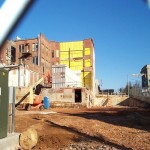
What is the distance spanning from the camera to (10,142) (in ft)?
29.1

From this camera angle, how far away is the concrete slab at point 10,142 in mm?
8414

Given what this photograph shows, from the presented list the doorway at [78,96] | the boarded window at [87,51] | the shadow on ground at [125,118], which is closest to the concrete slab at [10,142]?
the shadow on ground at [125,118]

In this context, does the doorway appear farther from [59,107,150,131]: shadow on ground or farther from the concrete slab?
the concrete slab

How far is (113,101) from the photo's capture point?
6238 cm

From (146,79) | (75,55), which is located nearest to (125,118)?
(75,55)

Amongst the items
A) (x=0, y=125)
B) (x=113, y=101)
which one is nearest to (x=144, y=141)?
(x=0, y=125)

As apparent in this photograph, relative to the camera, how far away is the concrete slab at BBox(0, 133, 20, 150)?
8.41 metres

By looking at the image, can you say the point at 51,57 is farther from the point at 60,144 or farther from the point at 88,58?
the point at 60,144

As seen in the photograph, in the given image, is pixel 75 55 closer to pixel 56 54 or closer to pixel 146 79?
pixel 56 54

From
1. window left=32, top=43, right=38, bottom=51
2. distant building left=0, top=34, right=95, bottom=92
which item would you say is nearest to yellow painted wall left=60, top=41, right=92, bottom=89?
distant building left=0, top=34, right=95, bottom=92

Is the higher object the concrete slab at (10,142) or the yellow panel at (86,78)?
the yellow panel at (86,78)

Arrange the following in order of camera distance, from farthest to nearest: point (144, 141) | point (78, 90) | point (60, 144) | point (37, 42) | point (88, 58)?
point (88, 58)
point (37, 42)
point (78, 90)
point (144, 141)
point (60, 144)

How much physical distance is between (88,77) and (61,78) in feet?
72.8

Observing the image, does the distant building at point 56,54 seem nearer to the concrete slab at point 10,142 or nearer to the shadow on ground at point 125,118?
the shadow on ground at point 125,118
